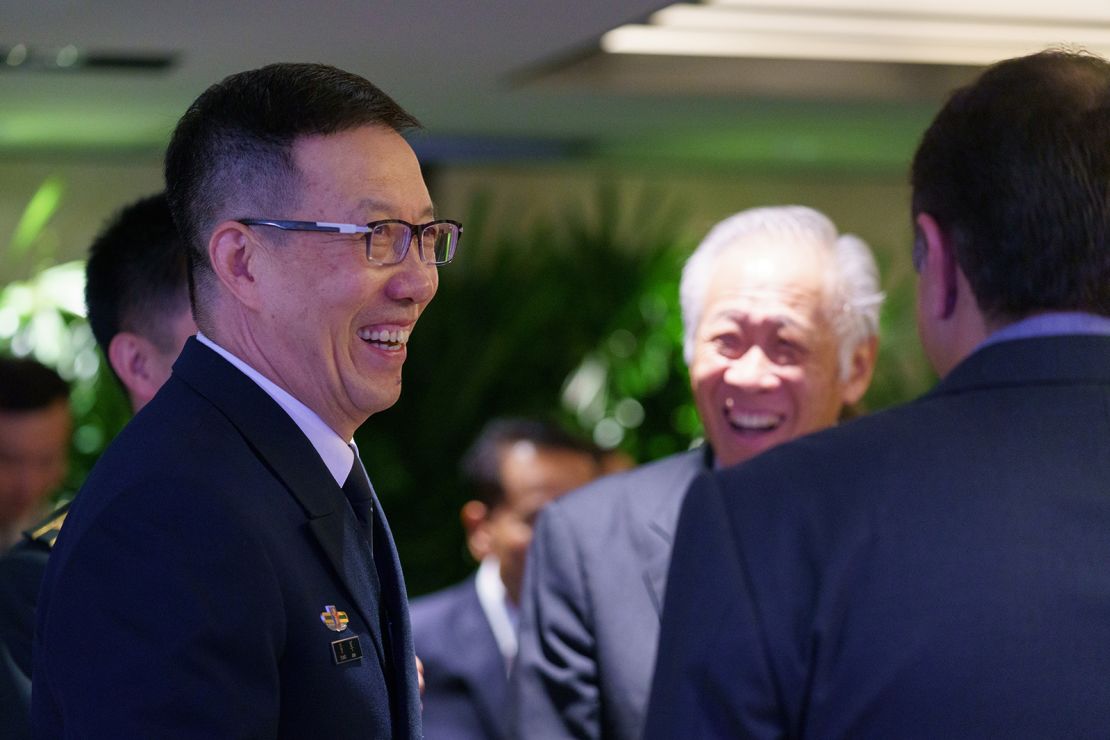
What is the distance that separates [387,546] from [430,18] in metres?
2.86

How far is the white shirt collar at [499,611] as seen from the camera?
14.1 ft

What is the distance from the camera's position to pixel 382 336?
173cm

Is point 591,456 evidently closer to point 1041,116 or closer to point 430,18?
point 430,18

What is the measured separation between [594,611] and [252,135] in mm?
1317

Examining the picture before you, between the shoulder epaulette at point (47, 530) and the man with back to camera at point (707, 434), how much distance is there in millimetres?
943

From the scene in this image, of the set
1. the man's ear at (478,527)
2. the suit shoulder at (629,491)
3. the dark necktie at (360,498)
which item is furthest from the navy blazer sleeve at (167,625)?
the man's ear at (478,527)

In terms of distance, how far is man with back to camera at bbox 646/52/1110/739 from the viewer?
1286 mm

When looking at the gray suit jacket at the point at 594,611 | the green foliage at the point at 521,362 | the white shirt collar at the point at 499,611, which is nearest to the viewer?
the gray suit jacket at the point at 594,611

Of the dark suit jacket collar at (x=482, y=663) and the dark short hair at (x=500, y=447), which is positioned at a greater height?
the dark short hair at (x=500, y=447)

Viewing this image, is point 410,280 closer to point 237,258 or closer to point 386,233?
point 386,233

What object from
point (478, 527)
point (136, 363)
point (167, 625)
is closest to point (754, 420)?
point (136, 363)

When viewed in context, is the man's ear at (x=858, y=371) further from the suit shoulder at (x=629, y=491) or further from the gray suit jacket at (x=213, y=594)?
the gray suit jacket at (x=213, y=594)

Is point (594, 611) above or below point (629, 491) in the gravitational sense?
below

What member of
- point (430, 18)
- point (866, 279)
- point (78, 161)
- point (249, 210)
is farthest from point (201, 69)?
point (249, 210)
